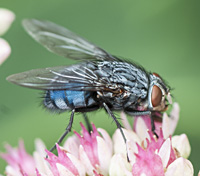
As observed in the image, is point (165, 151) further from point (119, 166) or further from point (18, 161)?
point (18, 161)

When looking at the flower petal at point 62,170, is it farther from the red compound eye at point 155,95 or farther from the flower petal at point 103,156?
the red compound eye at point 155,95

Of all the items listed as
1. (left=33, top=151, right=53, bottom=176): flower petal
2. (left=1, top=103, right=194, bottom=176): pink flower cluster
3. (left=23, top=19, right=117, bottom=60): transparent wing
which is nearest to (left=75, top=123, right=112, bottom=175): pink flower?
(left=1, top=103, right=194, bottom=176): pink flower cluster

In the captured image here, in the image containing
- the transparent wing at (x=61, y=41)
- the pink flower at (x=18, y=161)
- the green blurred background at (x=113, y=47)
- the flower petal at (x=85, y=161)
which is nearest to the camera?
the flower petal at (x=85, y=161)

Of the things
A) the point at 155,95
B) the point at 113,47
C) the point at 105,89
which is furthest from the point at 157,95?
the point at 113,47

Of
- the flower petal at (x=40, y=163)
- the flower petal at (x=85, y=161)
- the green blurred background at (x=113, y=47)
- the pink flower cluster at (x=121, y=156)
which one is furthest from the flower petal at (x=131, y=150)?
the green blurred background at (x=113, y=47)

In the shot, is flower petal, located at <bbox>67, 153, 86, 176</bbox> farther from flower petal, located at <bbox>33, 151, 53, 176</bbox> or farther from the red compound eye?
the red compound eye
